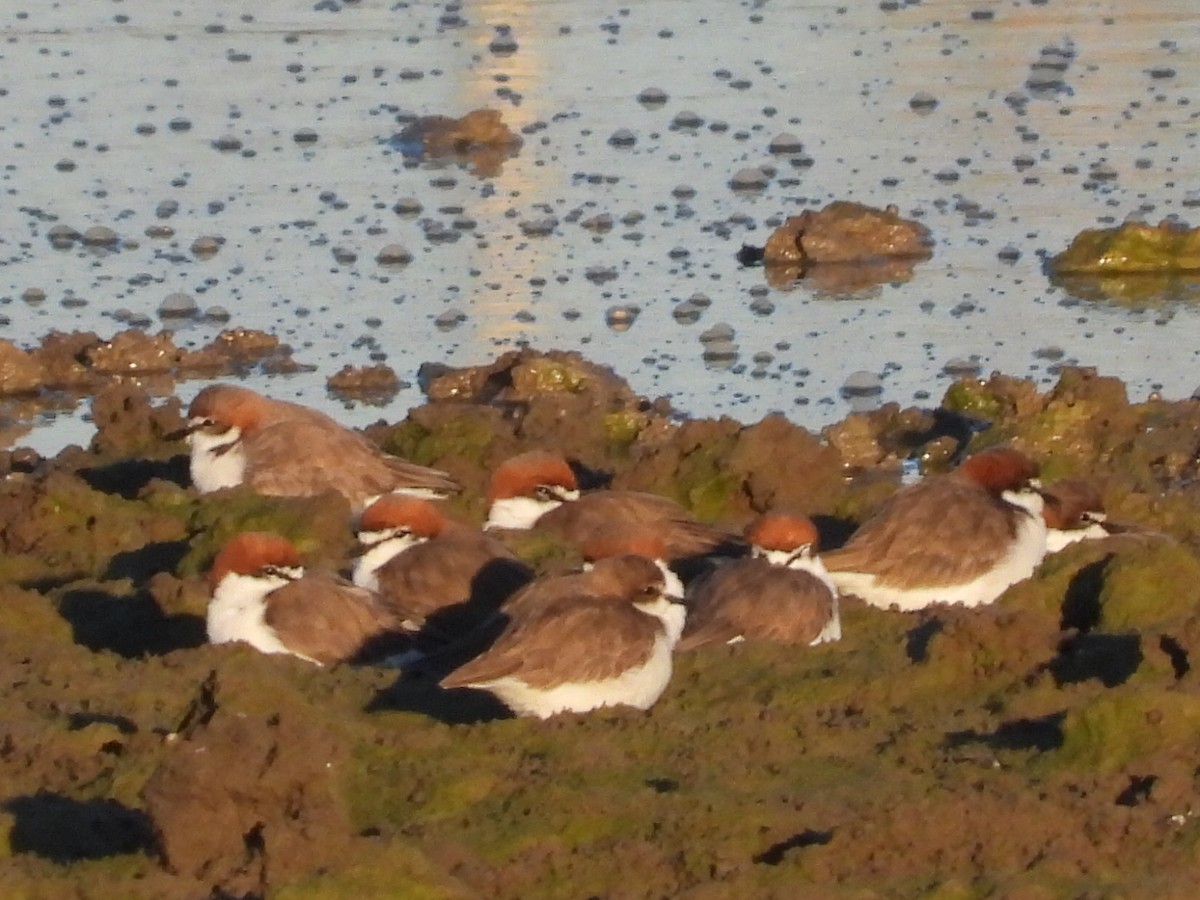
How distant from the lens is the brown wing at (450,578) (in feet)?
29.8

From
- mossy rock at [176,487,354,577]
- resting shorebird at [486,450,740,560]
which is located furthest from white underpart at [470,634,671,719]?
mossy rock at [176,487,354,577]

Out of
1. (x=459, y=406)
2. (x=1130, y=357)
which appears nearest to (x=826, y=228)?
(x=1130, y=357)

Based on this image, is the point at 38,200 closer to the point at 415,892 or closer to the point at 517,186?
the point at 517,186

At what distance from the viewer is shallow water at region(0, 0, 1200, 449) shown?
14.0 meters

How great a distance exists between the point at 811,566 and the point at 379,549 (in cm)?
155

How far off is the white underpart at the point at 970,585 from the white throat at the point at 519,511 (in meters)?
1.25

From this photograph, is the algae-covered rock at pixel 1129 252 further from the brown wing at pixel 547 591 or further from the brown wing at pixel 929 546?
the brown wing at pixel 547 591

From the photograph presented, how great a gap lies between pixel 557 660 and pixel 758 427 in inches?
135

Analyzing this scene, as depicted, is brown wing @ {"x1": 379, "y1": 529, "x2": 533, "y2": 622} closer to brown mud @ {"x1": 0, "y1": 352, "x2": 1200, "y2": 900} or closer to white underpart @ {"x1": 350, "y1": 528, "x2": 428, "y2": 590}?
white underpart @ {"x1": 350, "y1": 528, "x2": 428, "y2": 590}

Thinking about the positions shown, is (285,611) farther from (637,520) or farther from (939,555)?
(939,555)

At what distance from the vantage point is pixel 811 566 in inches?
360

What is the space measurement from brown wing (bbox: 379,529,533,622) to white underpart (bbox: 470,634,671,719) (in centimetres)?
139

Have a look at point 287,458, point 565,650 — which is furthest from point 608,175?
point 565,650

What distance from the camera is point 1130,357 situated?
13.6 metres
